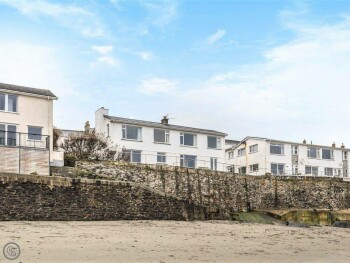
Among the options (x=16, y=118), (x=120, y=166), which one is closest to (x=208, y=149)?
(x=120, y=166)

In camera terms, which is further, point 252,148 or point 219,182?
point 252,148

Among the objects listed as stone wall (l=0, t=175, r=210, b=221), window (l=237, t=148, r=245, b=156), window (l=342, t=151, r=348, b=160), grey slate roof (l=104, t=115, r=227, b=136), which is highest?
grey slate roof (l=104, t=115, r=227, b=136)

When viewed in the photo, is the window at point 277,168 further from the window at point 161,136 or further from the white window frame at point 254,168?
the window at point 161,136

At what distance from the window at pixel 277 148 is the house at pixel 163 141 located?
32.3 feet

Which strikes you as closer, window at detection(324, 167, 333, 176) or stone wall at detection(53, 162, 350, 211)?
stone wall at detection(53, 162, 350, 211)

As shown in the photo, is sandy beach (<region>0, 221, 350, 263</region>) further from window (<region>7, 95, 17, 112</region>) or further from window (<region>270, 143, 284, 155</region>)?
window (<region>270, 143, 284, 155</region>)

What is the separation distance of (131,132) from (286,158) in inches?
932

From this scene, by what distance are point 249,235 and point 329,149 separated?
48.3m

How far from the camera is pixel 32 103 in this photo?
41281 millimetres

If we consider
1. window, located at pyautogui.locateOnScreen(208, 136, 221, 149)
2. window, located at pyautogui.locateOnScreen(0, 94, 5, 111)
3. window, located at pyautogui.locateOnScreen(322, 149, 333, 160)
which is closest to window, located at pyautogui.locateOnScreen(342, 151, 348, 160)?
window, located at pyautogui.locateOnScreen(322, 149, 333, 160)

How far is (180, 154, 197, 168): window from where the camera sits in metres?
55.2

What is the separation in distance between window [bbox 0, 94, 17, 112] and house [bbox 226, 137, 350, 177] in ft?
101

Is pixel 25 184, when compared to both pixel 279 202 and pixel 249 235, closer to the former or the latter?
pixel 249 235

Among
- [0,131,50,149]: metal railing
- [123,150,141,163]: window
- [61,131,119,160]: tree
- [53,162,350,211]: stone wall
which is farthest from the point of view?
[123,150,141,163]: window
